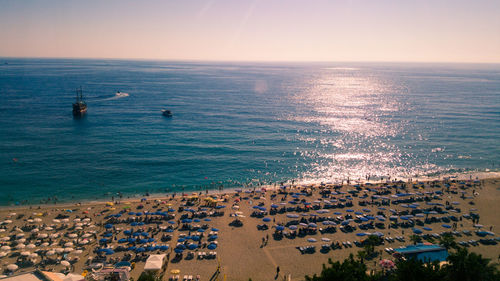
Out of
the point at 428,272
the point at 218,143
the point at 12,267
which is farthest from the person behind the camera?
the point at 218,143

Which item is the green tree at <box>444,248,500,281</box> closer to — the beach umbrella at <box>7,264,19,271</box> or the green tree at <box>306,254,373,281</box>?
the green tree at <box>306,254,373,281</box>

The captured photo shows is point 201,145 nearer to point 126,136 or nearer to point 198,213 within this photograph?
point 126,136

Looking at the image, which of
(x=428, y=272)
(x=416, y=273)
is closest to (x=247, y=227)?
→ (x=416, y=273)

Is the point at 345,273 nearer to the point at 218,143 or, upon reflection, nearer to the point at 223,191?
the point at 223,191

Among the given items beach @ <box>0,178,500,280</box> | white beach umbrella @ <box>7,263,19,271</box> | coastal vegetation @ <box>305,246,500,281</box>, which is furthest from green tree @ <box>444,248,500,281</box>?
white beach umbrella @ <box>7,263,19,271</box>

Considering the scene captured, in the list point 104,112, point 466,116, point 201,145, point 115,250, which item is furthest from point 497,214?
point 104,112
